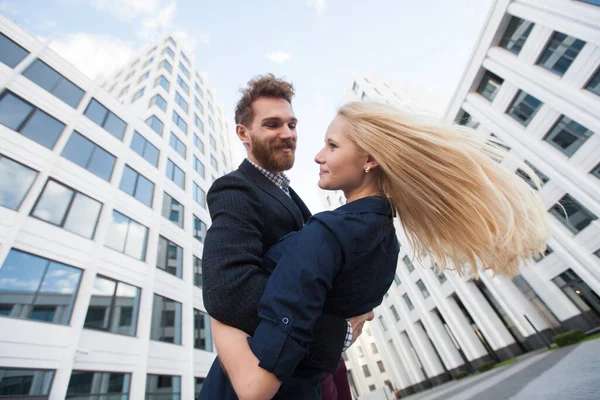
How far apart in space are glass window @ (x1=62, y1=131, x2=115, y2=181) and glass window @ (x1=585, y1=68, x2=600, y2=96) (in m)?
25.5

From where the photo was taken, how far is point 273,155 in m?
2.10

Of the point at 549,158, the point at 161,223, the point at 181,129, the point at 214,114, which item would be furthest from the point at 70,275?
the point at 214,114

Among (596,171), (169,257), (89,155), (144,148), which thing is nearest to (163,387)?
(169,257)

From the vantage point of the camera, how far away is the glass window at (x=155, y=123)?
21.2 m

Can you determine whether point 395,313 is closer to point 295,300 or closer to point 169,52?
point 295,300

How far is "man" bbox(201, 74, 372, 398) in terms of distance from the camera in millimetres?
1104

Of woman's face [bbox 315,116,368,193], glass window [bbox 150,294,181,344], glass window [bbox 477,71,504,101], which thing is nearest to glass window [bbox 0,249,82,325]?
glass window [bbox 150,294,181,344]

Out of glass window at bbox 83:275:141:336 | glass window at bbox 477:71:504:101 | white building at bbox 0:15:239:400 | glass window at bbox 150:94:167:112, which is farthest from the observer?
glass window at bbox 150:94:167:112

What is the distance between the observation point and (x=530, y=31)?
1673 cm

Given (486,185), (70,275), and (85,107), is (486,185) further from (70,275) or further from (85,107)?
(85,107)

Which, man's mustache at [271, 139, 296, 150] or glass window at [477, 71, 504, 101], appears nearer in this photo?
man's mustache at [271, 139, 296, 150]

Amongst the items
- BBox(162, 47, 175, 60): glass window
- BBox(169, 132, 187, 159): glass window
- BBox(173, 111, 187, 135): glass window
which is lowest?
BBox(169, 132, 187, 159): glass window

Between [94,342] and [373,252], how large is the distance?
13.1 meters

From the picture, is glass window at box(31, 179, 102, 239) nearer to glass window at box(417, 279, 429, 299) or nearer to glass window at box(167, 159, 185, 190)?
glass window at box(167, 159, 185, 190)
